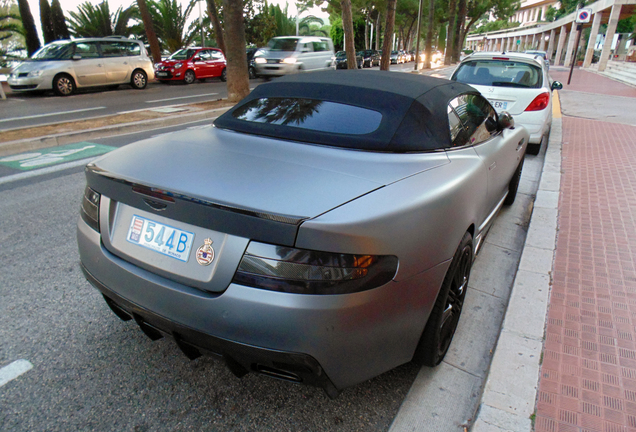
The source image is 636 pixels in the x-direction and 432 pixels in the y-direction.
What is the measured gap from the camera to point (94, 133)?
8.59 meters

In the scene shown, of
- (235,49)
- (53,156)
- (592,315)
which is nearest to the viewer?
(592,315)

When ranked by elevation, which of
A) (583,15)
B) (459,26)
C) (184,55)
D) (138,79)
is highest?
(459,26)

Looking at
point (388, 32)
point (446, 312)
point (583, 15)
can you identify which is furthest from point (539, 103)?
point (388, 32)

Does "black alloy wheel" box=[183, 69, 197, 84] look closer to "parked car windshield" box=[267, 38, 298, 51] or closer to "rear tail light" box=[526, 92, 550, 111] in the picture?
"parked car windshield" box=[267, 38, 298, 51]

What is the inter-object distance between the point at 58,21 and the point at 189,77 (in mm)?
7126

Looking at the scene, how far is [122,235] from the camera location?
6.45 feet

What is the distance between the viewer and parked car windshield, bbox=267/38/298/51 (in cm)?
1981

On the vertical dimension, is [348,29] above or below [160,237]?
above

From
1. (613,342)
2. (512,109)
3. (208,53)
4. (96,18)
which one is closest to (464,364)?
(613,342)

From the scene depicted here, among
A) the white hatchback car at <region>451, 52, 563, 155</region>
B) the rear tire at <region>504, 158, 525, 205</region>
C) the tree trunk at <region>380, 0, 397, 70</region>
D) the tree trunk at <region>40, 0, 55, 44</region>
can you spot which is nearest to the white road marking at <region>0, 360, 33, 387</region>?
the rear tire at <region>504, 158, 525, 205</region>

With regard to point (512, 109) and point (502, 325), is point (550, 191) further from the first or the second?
point (502, 325)

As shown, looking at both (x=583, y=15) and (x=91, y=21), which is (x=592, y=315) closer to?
(x=583, y=15)

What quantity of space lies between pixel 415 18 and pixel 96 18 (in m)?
51.3

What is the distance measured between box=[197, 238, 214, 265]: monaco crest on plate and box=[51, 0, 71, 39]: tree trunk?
945 inches
